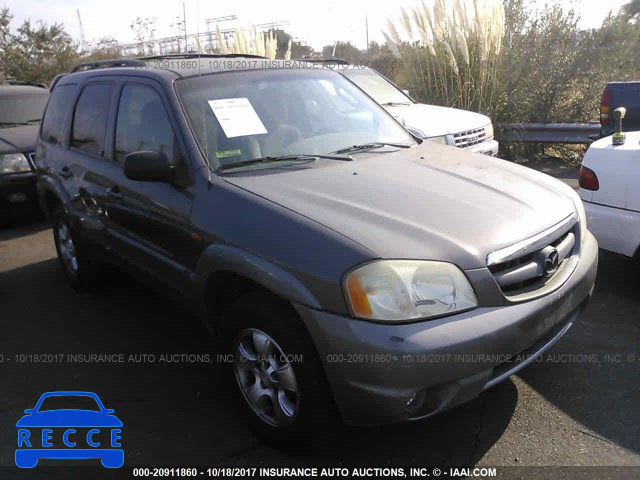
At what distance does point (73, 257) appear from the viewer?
4.70 metres

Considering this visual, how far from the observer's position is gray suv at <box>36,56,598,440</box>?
220cm

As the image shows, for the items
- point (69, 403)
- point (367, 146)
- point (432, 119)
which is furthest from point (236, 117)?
point (432, 119)

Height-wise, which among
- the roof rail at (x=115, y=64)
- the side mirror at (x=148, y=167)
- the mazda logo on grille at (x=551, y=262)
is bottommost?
the mazda logo on grille at (x=551, y=262)

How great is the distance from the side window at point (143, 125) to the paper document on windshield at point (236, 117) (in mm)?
280

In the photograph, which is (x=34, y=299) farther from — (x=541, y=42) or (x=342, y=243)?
(x=541, y=42)

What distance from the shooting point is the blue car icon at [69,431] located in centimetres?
279

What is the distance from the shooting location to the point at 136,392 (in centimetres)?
325

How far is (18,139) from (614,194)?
6989mm

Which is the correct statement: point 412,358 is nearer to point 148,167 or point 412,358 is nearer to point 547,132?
point 148,167

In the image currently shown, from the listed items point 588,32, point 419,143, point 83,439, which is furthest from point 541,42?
point 83,439

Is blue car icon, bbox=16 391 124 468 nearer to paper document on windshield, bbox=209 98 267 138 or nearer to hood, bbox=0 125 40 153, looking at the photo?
Result: paper document on windshield, bbox=209 98 267 138

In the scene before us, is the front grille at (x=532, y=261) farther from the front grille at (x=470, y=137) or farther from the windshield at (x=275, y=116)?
the front grille at (x=470, y=137)

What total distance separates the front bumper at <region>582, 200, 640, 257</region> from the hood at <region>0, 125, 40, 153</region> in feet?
19.8

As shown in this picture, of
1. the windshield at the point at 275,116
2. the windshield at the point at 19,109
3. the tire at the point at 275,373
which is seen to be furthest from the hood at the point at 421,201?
the windshield at the point at 19,109
